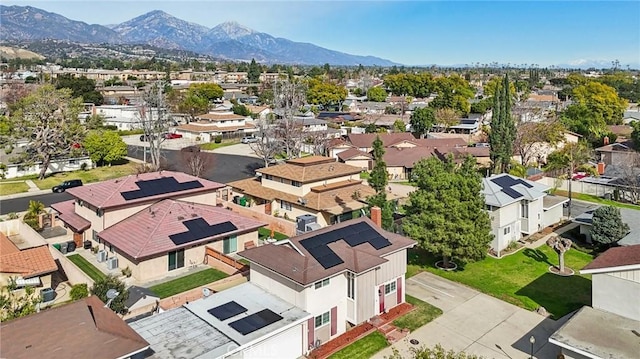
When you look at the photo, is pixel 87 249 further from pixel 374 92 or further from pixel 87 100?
pixel 374 92

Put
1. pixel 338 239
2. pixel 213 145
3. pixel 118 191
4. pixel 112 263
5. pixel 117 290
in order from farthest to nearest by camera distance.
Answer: pixel 213 145 < pixel 118 191 < pixel 112 263 < pixel 338 239 < pixel 117 290

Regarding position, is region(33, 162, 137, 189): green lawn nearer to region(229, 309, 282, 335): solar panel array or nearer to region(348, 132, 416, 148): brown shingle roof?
region(348, 132, 416, 148): brown shingle roof

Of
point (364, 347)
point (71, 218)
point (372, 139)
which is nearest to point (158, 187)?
point (71, 218)

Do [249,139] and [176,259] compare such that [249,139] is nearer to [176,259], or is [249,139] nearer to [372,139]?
[372,139]

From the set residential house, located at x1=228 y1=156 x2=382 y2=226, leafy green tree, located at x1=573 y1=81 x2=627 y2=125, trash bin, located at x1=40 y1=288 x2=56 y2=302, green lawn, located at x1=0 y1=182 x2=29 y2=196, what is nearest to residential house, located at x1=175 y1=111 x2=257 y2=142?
green lawn, located at x1=0 y1=182 x2=29 y2=196

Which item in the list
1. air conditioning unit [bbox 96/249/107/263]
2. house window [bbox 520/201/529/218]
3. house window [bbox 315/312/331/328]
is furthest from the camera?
house window [bbox 520/201/529/218]

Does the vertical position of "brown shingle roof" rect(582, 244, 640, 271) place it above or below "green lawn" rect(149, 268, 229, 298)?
above

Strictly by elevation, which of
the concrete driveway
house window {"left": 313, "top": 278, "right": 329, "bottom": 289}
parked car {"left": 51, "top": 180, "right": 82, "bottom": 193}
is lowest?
the concrete driveway

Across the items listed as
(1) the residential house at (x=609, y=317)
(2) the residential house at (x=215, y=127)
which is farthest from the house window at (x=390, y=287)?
(2) the residential house at (x=215, y=127)
